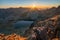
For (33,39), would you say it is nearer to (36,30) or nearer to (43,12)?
(36,30)

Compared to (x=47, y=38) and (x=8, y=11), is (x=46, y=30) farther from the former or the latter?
(x=8, y=11)

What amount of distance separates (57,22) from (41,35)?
13.4 feet

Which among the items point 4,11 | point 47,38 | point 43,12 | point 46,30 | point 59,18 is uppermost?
point 4,11

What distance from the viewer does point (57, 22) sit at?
2600cm

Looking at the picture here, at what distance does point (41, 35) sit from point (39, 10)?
41339 mm

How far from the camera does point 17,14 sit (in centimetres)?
7738

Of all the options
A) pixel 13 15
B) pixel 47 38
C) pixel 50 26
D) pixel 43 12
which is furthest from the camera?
pixel 13 15

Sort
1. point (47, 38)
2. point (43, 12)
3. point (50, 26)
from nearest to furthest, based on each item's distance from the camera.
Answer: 1. point (47, 38)
2. point (50, 26)
3. point (43, 12)

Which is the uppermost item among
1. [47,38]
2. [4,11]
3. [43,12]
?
[4,11]

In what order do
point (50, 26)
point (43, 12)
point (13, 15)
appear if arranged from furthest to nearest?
point (13, 15), point (43, 12), point (50, 26)

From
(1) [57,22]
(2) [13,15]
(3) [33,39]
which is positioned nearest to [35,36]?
(3) [33,39]

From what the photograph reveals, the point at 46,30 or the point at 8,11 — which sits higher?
the point at 8,11

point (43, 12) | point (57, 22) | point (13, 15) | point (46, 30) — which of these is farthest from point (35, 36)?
point (13, 15)

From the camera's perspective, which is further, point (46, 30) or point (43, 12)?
point (43, 12)
